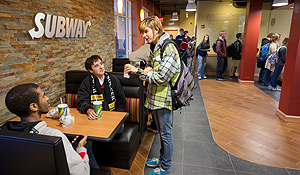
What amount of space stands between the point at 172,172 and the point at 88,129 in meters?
1.21

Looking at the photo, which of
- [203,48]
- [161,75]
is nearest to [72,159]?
[161,75]

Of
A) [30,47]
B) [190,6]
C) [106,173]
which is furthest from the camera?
[190,6]

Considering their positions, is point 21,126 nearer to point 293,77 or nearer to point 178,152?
point 178,152

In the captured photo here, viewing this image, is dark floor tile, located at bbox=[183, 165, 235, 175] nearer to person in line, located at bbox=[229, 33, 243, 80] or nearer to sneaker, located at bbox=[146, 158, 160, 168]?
sneaker, located at bbox=[146, 158, 160, 168]

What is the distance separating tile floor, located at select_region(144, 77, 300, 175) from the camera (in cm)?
237

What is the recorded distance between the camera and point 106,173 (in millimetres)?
1564

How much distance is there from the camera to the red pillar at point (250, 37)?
643 cm

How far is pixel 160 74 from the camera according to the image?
5.72ft

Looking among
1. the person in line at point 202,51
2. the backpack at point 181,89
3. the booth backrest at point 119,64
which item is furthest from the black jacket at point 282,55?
the backpack at point 181,89

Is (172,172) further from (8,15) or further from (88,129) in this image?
(8,15)

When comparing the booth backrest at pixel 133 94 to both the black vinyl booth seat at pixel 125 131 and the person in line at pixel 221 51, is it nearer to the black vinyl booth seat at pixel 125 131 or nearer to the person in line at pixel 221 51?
the black vinyl booth seat at pixel 125 131

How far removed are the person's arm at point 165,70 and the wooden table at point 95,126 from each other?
0.49 m

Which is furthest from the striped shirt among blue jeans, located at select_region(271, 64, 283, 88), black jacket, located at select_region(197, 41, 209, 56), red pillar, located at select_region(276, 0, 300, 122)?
black jacket, located at select_region(197, 41, 209, 56)

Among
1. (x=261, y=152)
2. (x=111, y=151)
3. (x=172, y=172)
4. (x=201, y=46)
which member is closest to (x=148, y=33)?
(x=111, y=151)
